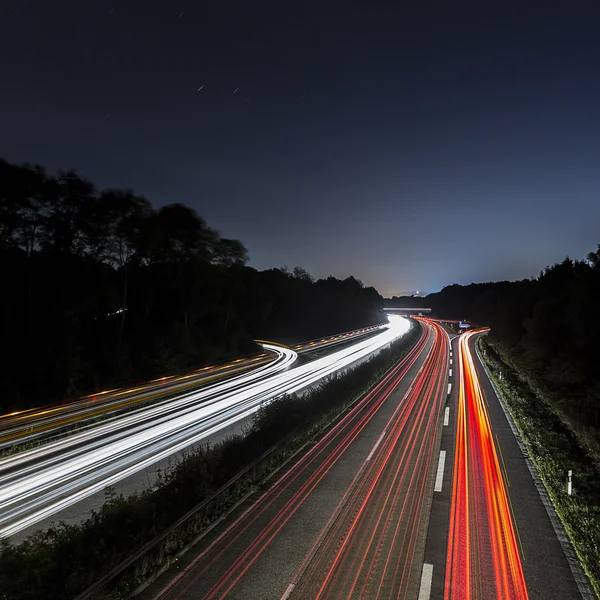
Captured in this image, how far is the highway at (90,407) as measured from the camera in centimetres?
1708

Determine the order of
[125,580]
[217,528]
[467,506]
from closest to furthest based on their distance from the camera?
[125,580]
[217,528]
[467,506]

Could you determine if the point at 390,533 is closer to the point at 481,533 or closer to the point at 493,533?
the point at 481,533

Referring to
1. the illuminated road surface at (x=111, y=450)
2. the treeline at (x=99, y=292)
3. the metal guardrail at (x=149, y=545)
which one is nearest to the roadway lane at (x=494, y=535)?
the metal guardrail at (x=149, y=545)

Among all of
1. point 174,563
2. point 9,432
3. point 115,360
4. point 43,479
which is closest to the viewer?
point 174,563

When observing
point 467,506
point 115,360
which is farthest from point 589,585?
point 115,360

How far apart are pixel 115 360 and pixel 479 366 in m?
32.1

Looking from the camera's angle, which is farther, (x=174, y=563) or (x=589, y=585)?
(x=174, y=563)

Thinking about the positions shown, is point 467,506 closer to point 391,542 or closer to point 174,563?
point 391,542

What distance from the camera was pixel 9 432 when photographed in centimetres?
1689

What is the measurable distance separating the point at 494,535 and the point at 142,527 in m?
7.73

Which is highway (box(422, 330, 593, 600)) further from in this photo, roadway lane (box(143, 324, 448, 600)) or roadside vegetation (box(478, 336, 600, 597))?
roadway lane (box(143, 324, 448, 600))

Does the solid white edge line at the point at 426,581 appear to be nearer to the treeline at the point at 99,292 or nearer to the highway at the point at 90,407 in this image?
the highway at the point at 90,407

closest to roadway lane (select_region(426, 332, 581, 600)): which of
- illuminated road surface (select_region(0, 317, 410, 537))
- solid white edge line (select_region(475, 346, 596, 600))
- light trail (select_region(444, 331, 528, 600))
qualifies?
light trail (select_region(444, 331, 528, 600))

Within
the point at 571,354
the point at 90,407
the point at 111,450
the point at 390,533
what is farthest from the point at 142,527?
the point at 571,354
